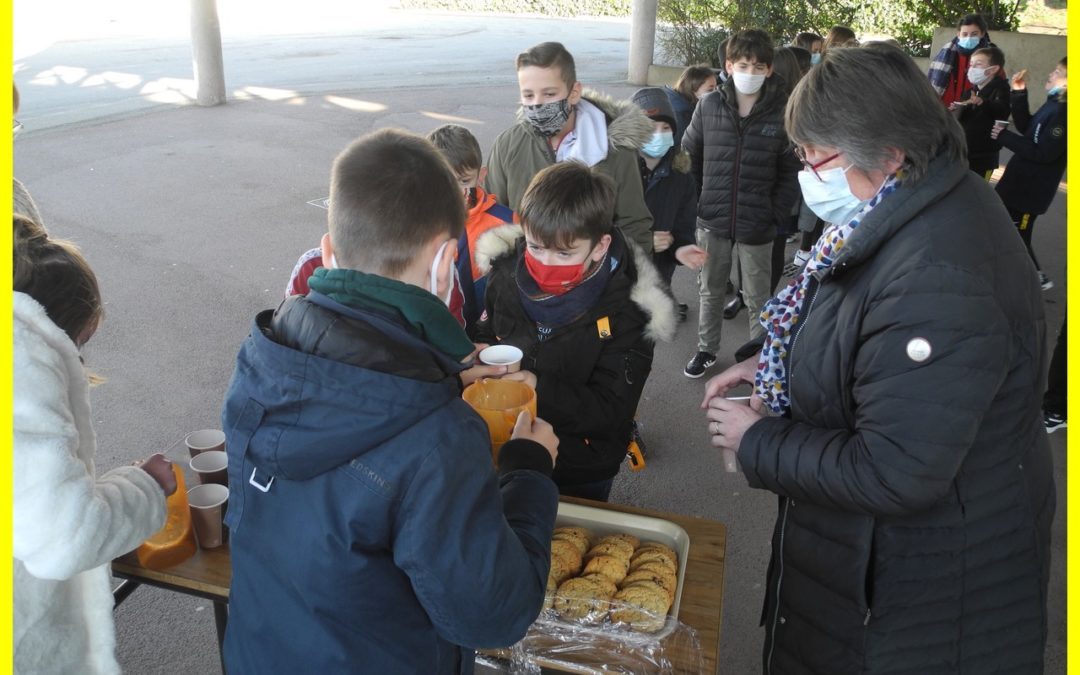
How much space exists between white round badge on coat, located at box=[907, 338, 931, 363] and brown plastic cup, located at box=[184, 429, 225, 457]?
67.3 inches

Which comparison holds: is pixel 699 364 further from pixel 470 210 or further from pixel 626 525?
pixel 626 525

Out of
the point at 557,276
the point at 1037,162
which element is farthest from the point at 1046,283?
the point at 557,276

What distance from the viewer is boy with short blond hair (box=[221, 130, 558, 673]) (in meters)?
1.21

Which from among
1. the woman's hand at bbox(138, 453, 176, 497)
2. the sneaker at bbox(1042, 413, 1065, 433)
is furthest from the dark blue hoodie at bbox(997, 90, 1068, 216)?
the woman's hand at bbox(138, 453, 176, 497)

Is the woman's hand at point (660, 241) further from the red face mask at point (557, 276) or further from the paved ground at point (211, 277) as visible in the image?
the red face mask at point (557, 276)

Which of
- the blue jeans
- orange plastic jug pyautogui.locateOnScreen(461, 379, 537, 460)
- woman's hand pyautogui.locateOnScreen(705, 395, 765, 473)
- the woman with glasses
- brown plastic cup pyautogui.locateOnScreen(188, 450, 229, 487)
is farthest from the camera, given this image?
the blue jeans

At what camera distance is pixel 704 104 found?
4.87m

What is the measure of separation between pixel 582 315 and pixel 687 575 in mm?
836

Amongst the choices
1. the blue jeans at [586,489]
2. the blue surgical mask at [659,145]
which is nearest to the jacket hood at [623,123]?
the blue surgical mask at [659,145]

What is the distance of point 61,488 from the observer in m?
1.41

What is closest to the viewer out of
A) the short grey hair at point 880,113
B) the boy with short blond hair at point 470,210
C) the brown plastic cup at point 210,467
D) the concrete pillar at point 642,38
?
the short grey hair at point 880,113

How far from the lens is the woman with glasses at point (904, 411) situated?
150 cm

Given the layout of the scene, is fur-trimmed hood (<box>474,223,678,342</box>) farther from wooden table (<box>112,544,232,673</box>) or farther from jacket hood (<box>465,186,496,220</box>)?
wooden table (<box>112,544,232,673</box>)

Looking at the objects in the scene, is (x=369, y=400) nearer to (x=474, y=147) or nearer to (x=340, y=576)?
(x=340, y=576)
